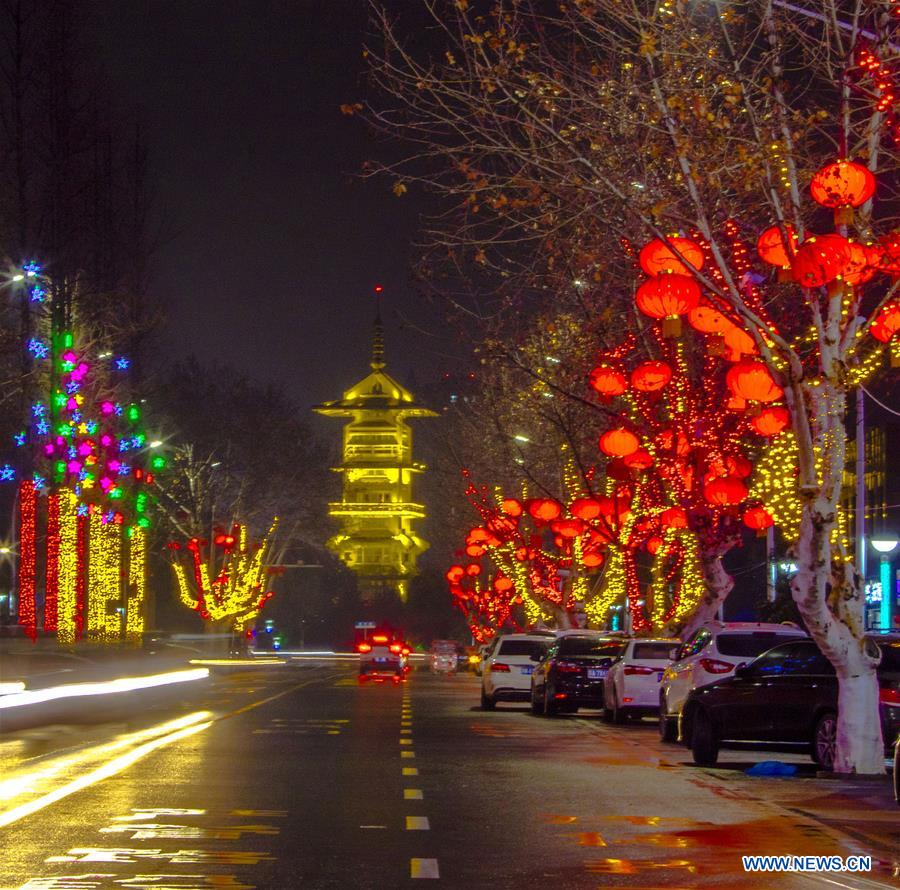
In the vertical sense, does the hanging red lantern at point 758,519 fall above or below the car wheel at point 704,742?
above

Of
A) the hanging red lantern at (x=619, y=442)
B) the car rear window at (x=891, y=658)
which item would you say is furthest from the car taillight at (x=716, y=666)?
the hanging red lantern at (x=619, y=442)

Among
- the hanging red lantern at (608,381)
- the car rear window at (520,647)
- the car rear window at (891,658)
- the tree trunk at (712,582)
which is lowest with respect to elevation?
the car rear window at (520,647)

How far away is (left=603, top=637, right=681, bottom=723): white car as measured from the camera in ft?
100

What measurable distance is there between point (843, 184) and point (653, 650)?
50.8 ft

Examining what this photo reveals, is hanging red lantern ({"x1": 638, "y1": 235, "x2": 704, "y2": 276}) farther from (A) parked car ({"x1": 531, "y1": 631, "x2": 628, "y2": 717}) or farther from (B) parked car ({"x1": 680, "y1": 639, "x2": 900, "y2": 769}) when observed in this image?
(A) parked car ({"x1": 531, "y1": 631, "x2": 628, "y2": 717})

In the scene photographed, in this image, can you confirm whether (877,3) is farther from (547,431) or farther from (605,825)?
(547,431)

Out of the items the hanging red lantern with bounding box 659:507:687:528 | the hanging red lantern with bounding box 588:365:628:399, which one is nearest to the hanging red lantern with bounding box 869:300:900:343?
the hanging red lantern with bounding box 588:365:628:399

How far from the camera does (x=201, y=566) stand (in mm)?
86062

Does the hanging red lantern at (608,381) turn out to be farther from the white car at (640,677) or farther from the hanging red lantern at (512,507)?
the hanging red lantern at (512,507)

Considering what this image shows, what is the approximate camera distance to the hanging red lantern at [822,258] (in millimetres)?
17328

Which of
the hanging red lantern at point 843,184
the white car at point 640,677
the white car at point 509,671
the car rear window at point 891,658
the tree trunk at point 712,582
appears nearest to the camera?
the hanging red lantern at point 843,184

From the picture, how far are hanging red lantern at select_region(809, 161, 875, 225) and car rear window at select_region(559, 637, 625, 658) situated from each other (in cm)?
1895

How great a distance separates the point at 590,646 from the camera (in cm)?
3519

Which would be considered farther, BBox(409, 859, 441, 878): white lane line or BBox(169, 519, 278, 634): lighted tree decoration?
BBox(169, 519, 278, 634): lighted tree decoration
